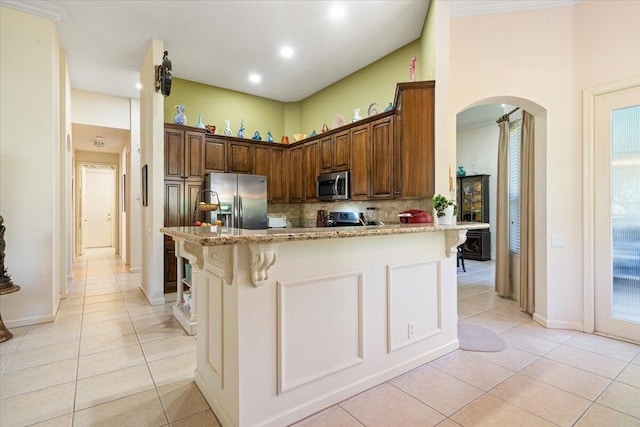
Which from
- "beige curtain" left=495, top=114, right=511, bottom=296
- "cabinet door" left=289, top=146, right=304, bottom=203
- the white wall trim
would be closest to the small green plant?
the white wall trim

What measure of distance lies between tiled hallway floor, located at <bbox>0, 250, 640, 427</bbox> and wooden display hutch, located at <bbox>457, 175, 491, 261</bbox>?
4414 mm

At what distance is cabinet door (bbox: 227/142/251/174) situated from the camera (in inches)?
207

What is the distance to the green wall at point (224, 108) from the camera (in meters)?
5.30

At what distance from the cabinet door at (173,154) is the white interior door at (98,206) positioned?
6.84m

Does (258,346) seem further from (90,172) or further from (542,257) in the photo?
(90,172)

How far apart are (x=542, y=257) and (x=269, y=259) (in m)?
3.40

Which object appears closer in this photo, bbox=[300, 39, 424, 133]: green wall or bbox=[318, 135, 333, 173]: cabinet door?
bbox=[300, 39, 424, 133]: green wall

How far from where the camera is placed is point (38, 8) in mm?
3371

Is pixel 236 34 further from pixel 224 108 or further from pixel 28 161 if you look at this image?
pixel 28 161

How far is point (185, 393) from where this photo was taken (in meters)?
2.13

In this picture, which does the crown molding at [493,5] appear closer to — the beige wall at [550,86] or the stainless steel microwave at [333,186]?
the beige wall at [550,86]

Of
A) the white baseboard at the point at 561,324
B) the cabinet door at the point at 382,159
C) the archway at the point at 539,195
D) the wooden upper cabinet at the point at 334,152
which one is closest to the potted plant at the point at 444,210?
the cabinet door at the point at 382,159

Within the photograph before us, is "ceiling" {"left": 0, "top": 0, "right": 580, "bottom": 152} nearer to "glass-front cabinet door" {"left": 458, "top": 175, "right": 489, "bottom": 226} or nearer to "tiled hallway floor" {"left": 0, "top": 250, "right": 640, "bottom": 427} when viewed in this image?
"tiled hallway floor" {"left": 0, "top": 250, "right": 640, "bottom": 427}

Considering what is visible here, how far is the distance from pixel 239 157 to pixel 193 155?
85 cm
